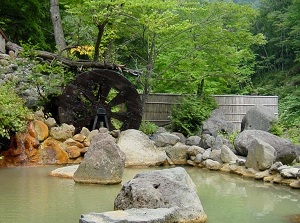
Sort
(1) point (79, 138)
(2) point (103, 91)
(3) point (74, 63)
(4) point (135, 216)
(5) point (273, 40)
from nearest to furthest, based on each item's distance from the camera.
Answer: (4) point (135, 216), (1) point (79, 138), (2) point (103, 91), (3) point (74, 63), (5) point (273, 40)

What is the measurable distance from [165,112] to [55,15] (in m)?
5.22

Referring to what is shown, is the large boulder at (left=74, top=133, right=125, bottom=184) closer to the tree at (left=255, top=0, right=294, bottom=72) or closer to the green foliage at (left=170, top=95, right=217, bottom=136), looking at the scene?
the green foliage at (left=170, top=95, right=217, bottom=136)

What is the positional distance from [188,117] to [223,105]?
294 cm

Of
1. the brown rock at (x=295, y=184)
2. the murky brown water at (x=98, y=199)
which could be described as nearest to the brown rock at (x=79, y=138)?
the murky brown water at (x=98, y=199)

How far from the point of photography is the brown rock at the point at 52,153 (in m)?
10.8

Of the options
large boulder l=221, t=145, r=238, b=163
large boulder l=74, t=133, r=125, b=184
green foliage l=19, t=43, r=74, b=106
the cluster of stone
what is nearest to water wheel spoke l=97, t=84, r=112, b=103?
green foliage l=19, t=43, r=74, b=106

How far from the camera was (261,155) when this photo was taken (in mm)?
9289

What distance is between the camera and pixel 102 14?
41.0 feet

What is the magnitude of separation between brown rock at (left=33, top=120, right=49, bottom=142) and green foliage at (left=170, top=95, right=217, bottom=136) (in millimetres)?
4919

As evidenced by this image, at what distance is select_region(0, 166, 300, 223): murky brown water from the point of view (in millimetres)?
5844

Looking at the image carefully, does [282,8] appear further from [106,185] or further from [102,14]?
[106,185]

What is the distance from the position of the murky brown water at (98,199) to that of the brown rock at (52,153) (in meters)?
1.38

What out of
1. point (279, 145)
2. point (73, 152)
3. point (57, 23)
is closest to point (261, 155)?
point (279, 145)

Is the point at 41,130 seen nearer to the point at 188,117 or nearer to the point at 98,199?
the point at 98,199
